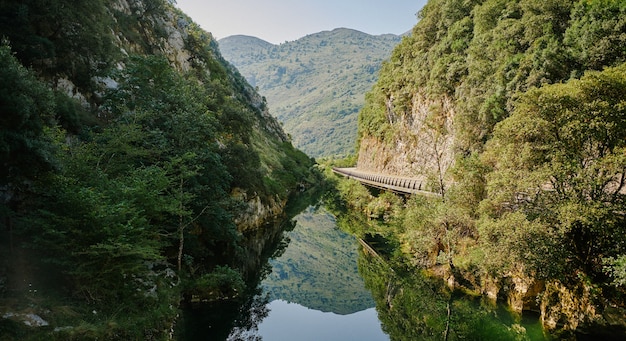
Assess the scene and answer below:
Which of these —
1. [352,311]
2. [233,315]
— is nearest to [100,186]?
[233,315]

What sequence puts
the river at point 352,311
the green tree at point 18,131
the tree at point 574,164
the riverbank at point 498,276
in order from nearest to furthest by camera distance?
the green tree at point 18,131, the tree at point 574,164, the riverbank at point 498,276, the river at point 352,311

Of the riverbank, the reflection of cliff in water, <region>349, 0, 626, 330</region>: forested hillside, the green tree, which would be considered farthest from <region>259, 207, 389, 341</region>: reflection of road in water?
the green tree

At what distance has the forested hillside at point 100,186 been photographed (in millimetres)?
11789

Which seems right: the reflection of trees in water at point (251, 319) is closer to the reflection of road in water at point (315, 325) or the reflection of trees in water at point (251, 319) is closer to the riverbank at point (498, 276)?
the reflection of road in water at point (315, 325)

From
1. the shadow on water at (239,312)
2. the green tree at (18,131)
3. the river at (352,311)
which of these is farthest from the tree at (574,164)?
the green tree at (18,131)

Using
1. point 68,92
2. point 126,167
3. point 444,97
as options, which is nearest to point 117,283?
point 126,167

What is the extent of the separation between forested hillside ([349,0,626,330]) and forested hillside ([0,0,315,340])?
14.1 metres

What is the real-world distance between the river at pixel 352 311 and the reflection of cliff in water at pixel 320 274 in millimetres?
88

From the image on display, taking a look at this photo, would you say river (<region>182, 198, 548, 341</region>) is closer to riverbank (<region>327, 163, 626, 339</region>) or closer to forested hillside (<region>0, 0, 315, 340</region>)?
riverbank (<region>327, 163, 626, 339</region>)

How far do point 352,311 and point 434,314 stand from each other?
6.00 m

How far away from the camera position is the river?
1917 cm

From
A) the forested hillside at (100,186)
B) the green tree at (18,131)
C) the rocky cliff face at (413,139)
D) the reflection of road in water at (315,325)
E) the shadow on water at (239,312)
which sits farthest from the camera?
the rocky cliff face at (413,139)

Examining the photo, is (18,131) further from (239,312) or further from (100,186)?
(239,312)

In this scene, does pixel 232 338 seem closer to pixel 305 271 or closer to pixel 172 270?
pixel 172 270
